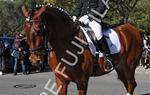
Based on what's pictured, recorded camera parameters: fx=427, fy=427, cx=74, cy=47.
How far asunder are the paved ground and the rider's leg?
3507 mm

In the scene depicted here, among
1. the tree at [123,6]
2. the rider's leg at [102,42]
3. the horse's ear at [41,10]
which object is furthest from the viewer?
the tree at [123,6]

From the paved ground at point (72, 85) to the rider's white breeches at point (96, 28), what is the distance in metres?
3.86

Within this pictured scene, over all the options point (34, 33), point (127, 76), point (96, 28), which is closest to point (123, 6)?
point (127, 76)

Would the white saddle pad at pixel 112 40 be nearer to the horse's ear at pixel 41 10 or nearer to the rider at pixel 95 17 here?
the rider at pixel 95 17

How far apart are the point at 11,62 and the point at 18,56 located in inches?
49.8

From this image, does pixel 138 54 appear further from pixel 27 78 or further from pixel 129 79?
pixel 27 78

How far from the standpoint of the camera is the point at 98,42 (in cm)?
849

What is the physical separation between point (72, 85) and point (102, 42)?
5438 millimetres

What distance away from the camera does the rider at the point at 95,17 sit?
8.42 m

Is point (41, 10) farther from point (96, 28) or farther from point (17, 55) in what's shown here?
point (17, 55)

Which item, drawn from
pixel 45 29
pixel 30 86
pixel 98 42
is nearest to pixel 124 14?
pixel 30 86

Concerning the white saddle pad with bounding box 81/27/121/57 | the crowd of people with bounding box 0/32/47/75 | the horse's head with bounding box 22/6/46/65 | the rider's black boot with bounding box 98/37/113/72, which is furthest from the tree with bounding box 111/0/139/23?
the horse's head with bounding box 22/6/46/65

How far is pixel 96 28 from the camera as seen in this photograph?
8422 mm

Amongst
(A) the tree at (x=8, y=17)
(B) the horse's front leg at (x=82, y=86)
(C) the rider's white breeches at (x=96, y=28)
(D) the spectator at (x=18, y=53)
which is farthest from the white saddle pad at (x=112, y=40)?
(A) the tree at (x=8, y=17)
